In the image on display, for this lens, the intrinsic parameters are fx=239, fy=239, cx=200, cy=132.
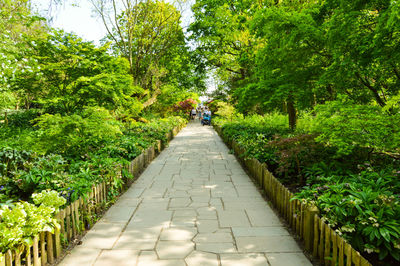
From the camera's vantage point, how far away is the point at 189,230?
10.5 feet

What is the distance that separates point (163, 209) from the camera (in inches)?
156

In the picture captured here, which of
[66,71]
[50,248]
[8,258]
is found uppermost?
[66,71]

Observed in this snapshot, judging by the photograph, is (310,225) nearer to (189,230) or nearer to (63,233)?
(189,230)

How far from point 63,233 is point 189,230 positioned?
4.92 ft

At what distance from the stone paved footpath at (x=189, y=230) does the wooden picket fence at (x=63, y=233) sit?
5.8 inches

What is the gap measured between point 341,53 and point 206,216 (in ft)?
12.8

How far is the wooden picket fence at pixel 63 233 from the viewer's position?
2125 mm

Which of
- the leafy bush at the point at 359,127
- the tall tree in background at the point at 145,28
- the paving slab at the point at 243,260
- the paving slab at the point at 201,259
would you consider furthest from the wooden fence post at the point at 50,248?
the tall tree in background at the point at 145,28

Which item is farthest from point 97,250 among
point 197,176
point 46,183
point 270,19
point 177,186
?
point 270,19

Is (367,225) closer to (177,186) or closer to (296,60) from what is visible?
(177,186)

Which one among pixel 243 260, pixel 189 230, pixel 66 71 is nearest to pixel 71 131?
pixel 66 71

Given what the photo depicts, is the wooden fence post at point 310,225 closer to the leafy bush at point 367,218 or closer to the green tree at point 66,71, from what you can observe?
the leafy bush at point 367,218

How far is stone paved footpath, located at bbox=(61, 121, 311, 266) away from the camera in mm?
→ 2590

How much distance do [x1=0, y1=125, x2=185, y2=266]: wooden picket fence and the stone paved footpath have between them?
5.8 inches
